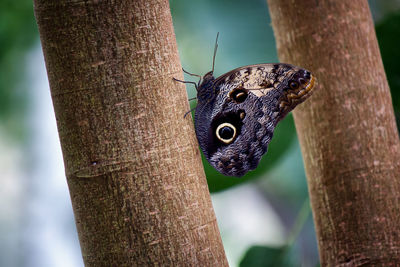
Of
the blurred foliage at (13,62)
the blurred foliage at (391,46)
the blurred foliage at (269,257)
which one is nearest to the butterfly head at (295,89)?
the blurred foliage at (269,257)

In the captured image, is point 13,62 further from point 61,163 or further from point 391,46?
point 391,46

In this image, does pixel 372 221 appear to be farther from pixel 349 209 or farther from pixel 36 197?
pixel 36 197

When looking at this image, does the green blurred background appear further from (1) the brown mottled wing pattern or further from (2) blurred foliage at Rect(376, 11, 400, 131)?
(1) the brown mottled wing pattern

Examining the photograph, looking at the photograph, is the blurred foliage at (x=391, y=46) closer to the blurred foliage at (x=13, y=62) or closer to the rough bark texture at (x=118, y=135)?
the rough bark texture at (x=118, y=135)

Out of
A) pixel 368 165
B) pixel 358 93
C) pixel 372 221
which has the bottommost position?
pixel 372 221

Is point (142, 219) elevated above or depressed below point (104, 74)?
below

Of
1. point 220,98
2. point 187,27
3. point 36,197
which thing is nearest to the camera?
point 220,98

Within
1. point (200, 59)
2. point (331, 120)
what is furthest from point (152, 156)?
point (200, 59)

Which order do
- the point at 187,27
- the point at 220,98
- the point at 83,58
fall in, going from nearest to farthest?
the point at 83,58, the point at 220,98, the point at 187,27
